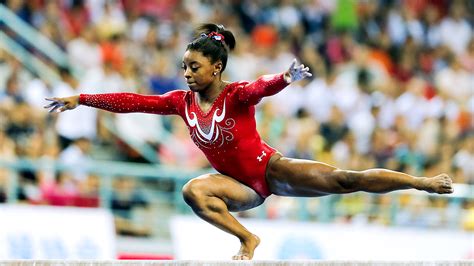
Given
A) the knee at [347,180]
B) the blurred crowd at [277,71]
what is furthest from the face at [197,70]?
the blurred crowd at [277,71]

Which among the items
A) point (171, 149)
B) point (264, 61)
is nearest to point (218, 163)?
point (171, 149)

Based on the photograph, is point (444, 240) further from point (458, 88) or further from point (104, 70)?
point (104, 70)

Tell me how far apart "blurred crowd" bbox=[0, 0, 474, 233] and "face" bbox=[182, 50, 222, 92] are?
13.4 ft

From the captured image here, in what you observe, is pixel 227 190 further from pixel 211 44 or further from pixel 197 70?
pixel 211 44

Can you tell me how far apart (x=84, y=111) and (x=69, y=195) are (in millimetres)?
912

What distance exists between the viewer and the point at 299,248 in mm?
10352

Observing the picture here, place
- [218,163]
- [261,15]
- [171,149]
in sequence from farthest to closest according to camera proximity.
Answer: [261,15] → [171,149] → [218,163]

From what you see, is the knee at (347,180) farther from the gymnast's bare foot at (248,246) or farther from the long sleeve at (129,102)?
the long sleeve at (129,102)

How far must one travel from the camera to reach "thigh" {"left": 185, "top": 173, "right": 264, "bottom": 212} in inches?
238

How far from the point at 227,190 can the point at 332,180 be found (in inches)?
25.8

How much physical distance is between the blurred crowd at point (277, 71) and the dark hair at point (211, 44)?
406cm

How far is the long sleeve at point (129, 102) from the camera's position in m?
6.17

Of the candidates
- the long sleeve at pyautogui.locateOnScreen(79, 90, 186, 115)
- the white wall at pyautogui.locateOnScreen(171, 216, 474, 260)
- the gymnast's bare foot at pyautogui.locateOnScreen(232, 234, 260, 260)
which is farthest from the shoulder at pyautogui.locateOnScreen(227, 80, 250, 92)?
the white wall at pyautogui.locateOnScreen(171, 216, 474, 260)

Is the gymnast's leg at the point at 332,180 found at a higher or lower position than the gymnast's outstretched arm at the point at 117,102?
lower
